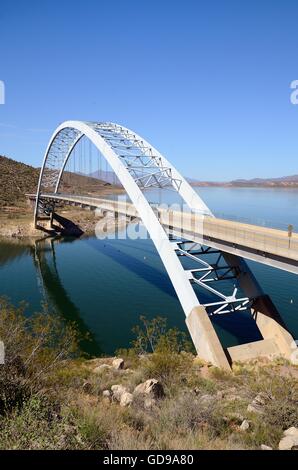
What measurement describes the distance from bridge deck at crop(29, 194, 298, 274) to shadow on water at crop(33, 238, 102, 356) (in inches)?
302

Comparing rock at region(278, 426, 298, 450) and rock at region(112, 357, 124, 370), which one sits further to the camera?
rock at region(112, 357, 124, 370)

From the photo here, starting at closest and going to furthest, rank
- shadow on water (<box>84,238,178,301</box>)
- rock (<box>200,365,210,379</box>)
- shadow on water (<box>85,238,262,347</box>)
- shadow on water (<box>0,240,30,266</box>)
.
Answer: rock (<box>200,365,210,379</box>), shadow on water (<box>85,238,262,347</box>), shadow on water (<box>84,238,178,301</box>), shadow on water (<box>0,240,30,266</box>)

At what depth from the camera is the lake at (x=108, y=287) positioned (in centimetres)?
2038

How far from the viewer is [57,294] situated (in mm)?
Result: 28391

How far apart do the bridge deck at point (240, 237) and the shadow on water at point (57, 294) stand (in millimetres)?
7663

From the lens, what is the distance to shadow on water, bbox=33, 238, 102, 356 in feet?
62.3

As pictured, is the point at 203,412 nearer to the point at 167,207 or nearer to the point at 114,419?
the point at 114,419

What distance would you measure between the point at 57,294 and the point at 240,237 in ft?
57.0

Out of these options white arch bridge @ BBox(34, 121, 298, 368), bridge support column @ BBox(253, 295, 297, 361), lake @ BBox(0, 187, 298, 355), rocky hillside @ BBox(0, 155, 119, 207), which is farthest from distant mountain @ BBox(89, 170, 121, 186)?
bridge support column @ BBox(253, 295, 297, 361)

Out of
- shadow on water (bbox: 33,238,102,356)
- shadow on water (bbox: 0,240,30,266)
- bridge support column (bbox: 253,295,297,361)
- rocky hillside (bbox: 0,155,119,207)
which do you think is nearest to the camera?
bridge support column (bbox: 253,295,297,361)

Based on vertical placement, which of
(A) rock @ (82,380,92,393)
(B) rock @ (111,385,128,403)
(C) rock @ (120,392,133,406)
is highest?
(C) rock @ (120,392,133,406)

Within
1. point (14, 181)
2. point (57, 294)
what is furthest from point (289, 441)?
point (14, 181)

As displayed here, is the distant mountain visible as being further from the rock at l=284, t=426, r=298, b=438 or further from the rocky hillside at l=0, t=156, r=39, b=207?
the rock at l=284, t=426, r=298, b=438

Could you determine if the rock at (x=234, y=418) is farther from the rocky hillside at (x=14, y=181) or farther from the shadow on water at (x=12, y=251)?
the rocky hillside at (x=14, y=181)
